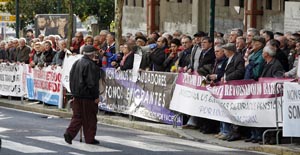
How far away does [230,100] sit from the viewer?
787 inches

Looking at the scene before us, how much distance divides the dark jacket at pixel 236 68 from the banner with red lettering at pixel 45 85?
9.05 meters

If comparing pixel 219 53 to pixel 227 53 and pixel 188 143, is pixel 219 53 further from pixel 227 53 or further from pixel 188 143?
pixel 188 143

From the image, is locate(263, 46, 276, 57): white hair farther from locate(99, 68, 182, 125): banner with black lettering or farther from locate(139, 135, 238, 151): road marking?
locate(99, 68, 182, 125): banner with black lettering

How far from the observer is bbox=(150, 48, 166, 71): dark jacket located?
23.4 m

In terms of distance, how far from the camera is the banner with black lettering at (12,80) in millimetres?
31391

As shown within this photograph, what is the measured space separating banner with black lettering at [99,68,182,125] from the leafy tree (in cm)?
2668

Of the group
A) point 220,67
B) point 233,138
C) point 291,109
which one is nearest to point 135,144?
point 233,138

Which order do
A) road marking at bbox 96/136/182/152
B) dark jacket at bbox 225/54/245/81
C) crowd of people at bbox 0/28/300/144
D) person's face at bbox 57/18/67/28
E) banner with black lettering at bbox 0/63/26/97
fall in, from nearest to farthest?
road marking at bbox 96/136/182/152, crowd of people at bbox 0/28/300/144, dark jacket at bbox 225/54/245/81, banner with black lettering at bbox 0/63/26/97, person's face at bbox 57/18/67/28

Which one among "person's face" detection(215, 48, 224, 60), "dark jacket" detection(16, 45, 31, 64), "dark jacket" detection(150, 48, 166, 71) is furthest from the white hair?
"dark jacket" detection(16, 45, 31, 64)

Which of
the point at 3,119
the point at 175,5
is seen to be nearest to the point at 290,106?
the point at 3,119

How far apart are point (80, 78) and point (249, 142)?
3072 mm

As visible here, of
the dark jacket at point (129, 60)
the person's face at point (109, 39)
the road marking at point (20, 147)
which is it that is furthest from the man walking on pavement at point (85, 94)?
the person's face at point (109, 39)

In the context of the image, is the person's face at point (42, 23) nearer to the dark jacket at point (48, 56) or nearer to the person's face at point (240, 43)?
the dark jacket at point (48, 56)

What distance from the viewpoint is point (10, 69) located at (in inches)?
1257
